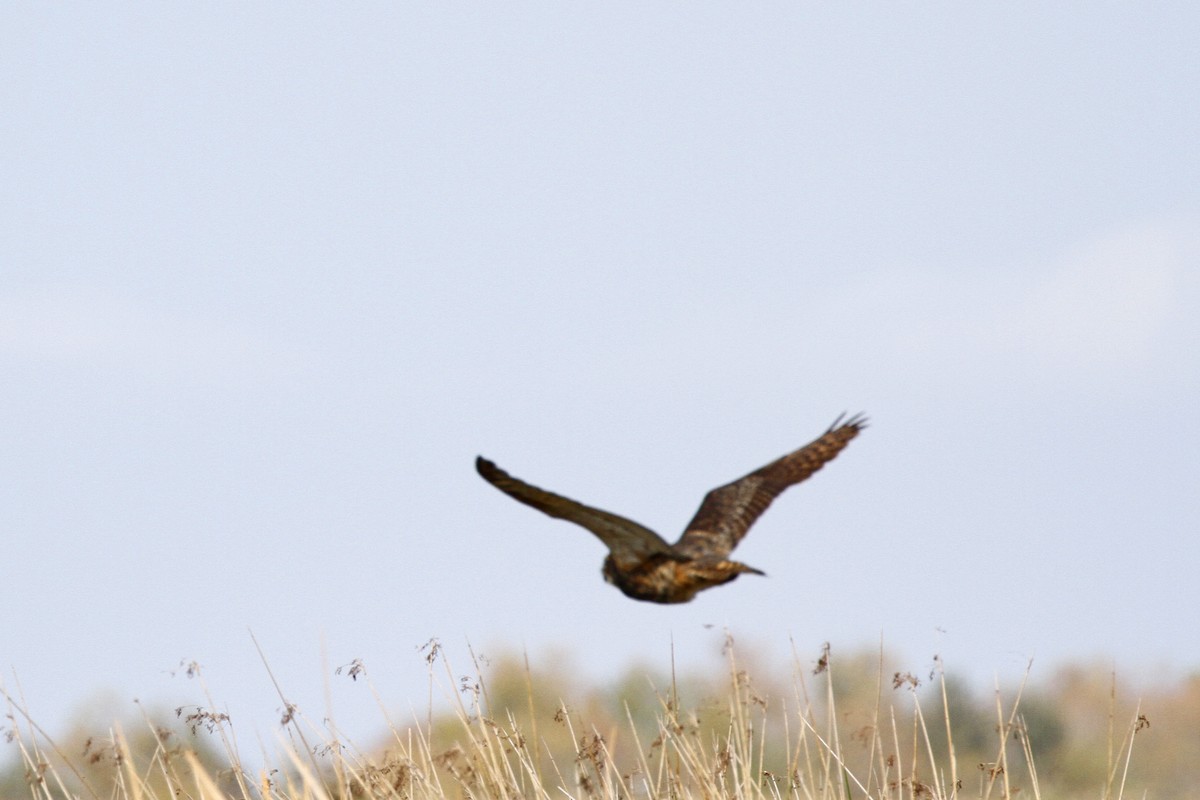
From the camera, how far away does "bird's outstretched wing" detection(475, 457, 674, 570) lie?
5.01 m

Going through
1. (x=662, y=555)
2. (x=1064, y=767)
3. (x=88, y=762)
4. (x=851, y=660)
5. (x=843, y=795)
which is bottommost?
(x=1064, y=767)

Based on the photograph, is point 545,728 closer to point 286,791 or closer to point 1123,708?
point 1123,708

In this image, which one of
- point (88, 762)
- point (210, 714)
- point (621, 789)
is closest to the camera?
point (88, 762)

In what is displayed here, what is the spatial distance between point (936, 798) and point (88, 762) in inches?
140

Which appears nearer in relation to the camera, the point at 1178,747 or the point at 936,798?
the point at 936,798

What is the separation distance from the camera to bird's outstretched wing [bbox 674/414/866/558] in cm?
571

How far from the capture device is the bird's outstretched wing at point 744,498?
18.7 feet

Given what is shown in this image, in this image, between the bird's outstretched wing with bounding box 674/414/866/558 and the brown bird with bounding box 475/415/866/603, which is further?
the bird's outstretched wing with bounding box 674/414/866/558

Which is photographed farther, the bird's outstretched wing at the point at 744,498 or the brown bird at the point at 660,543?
the bird's outstretched wing at the point at 744,498

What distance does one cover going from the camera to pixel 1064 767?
16094mm

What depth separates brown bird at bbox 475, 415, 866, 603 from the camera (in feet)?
16.6

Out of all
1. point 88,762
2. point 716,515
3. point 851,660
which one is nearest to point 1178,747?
point 851,660

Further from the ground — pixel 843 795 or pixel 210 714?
pixel 210 714

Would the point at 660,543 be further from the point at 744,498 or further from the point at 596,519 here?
the point at 744,498
